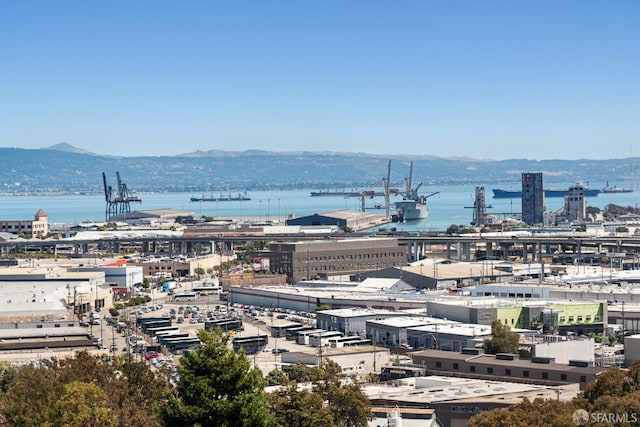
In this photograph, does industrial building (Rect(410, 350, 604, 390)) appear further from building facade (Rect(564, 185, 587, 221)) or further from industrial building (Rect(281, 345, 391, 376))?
building facade (Rect(564, 185, 587, 221))

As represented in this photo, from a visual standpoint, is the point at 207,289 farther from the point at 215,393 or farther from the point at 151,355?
the point at 215,393

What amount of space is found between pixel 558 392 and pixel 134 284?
21514mm

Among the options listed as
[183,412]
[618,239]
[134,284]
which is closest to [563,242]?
[618,239]

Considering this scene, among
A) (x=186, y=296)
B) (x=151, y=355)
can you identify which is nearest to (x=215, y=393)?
(x=151, y=355)

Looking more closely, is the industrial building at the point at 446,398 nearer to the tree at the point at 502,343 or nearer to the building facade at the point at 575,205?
the tree at the point at 502,343

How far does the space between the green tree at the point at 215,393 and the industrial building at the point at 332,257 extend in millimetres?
25412

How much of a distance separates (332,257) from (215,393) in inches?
1066

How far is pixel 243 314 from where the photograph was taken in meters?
27.2

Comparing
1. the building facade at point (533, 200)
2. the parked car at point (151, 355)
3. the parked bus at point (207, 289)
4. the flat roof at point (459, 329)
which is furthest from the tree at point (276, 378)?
the building facade at point (533, 200)

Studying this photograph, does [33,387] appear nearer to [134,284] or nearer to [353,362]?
[353,362]

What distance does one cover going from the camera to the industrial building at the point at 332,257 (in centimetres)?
3469

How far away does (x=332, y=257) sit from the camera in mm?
35781

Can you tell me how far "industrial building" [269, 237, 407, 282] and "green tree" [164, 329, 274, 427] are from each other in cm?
2541

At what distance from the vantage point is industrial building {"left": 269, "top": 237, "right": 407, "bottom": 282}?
114ft
